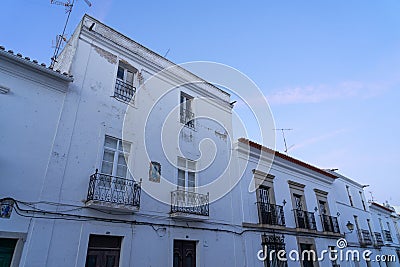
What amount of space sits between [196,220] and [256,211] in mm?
3498

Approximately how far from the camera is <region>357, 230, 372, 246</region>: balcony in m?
15.9

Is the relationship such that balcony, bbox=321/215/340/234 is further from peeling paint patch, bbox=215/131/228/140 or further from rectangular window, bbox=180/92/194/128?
rectangular window, bbox=180/92/194/128

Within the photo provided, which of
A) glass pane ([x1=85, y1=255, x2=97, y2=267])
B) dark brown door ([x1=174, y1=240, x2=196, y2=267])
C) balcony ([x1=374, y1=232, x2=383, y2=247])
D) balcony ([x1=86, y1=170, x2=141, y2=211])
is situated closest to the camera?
glass pane ([x1=85, y1=255, x2=97, y2=267])

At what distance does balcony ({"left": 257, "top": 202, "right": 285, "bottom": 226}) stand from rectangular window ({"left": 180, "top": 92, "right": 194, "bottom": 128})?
4.61 metres

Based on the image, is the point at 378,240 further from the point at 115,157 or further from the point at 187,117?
the point at 115,157

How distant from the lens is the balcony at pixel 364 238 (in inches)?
627

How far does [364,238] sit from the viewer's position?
16.4 meters

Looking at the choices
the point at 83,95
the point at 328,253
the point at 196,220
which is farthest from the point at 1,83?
the point at 328,253

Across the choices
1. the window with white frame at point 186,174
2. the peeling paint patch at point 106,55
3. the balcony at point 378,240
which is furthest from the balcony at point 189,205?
the balcony at point 378,240

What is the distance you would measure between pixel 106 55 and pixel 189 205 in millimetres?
5438

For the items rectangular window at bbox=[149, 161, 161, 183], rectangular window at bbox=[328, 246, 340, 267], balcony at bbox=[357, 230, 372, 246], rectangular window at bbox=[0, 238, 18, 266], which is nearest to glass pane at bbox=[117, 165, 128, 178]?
rectangular window at bbox=[149, 161, 161, 183]

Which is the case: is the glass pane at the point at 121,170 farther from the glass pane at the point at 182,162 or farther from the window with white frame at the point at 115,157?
the glass pane at the point at 182,162

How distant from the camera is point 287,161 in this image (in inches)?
517

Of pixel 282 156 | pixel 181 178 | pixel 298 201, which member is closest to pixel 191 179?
pixel 181 178
